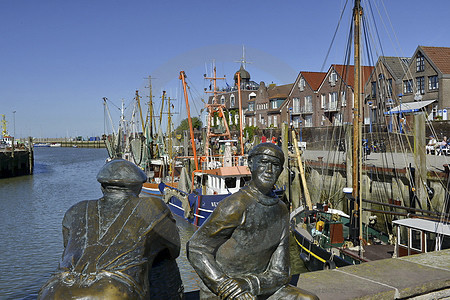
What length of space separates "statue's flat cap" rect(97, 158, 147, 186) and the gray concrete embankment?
1.99 m

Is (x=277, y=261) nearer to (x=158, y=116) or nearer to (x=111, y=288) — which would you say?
(x=111, y=288)

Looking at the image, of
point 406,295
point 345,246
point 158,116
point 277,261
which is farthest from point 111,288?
point 158,116

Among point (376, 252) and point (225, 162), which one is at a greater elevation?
point (225, 162)

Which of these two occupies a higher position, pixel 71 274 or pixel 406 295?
pixel 71 274

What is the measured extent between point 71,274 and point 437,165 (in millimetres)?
21176

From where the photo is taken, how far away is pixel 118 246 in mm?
2461

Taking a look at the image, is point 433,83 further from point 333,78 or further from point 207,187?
point 207,187

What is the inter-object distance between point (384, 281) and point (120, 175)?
2803mm

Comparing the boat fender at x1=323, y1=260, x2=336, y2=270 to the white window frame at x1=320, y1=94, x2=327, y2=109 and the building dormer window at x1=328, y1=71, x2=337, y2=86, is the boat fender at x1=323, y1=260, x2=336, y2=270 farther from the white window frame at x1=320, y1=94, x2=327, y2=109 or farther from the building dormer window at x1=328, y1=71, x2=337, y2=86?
the white window frame at x1=320, y1=94, x2=327, y2=109

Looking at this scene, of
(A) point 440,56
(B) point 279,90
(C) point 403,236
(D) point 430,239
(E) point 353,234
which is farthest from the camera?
(B) point 279,90

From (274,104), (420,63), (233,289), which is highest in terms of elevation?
(420,63)

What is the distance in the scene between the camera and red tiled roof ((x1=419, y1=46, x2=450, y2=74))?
4092cm

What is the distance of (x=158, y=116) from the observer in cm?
5488

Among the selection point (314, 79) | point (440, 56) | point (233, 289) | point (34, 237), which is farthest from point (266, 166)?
point (314, 79)
